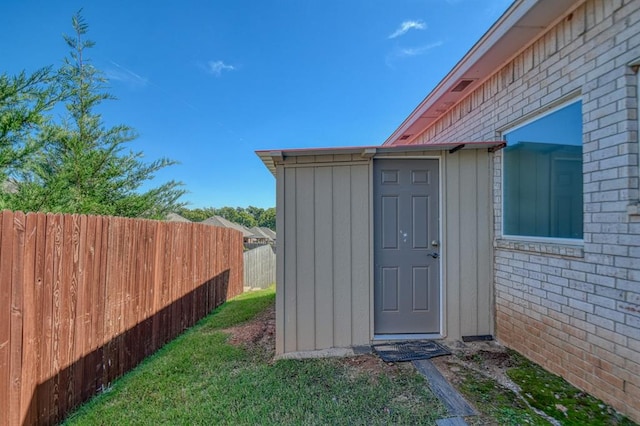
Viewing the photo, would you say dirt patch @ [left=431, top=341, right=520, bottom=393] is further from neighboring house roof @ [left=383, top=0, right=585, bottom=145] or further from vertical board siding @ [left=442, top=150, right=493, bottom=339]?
neighboring house roof @ [left=383, top=0, right=585, bottom=145]

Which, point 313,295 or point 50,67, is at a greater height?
point 50,67

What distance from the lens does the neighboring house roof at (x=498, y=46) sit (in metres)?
2.75

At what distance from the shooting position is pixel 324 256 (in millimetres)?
3727

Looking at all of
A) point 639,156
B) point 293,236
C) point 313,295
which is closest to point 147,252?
point 293,236

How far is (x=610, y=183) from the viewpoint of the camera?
7.82ft

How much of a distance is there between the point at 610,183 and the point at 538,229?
1.00 m

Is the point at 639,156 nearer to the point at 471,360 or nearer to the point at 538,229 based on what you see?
the point at 538,229

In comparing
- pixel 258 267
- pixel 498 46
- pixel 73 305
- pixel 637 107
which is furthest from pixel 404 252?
pixel 258 267

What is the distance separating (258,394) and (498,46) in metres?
4.38

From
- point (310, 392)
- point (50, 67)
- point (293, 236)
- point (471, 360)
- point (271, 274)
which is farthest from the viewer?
point (271, 274)

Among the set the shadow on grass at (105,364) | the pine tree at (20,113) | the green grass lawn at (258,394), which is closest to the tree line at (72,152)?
the pine tree at (20,113)

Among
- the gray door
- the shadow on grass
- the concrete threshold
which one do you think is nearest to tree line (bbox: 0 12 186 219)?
the shadow on grass

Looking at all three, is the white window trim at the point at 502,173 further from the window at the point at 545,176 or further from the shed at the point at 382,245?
the shed at the point at 382,245

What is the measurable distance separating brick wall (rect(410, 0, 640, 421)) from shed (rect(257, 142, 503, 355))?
2.01 ft
